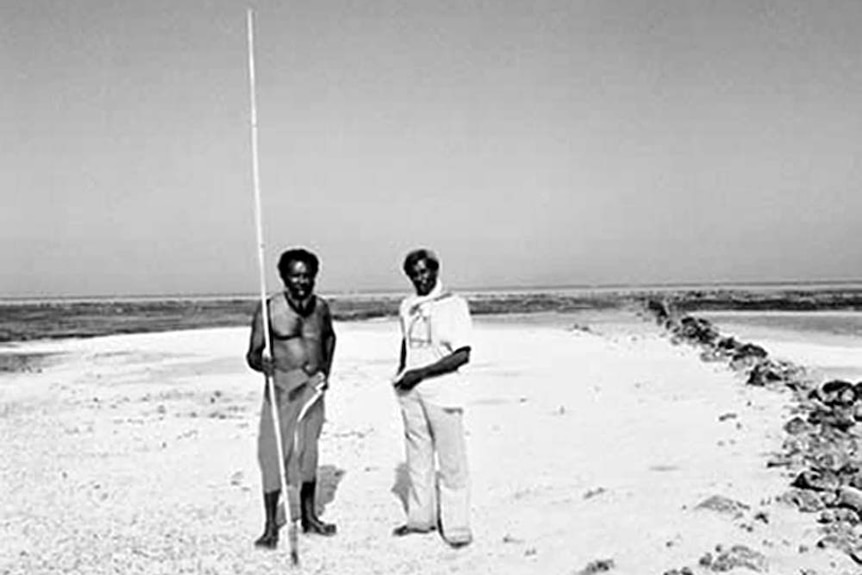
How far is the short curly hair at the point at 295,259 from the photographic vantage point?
745 centimetres

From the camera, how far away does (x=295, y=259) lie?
7445mm

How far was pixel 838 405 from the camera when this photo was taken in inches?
516

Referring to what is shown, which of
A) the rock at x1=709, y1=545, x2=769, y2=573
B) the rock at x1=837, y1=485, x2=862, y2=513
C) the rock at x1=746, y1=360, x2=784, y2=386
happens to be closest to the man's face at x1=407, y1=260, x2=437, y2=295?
the rock at x1=709, y1=545, x2=769, y2=573

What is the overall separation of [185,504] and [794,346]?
834 inches

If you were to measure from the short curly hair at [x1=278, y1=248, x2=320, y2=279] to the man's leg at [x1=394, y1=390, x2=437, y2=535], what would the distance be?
45.4 inches

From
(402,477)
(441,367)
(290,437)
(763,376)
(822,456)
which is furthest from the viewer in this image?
(763,376)

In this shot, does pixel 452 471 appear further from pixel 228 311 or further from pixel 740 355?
pixel 228 311

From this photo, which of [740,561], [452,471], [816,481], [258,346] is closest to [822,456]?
[816,481]

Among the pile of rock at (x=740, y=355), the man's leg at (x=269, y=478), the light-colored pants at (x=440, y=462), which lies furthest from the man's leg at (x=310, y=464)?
the pile of rock at (x=740, y=355)

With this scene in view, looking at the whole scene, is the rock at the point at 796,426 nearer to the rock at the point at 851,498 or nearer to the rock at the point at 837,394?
the rock at the point at 837,394

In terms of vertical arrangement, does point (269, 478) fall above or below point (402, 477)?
above

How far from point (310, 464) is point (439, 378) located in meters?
1.22

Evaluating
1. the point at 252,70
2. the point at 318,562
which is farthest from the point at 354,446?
the point at 252,70

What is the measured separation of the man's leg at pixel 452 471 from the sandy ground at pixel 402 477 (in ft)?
0.65
